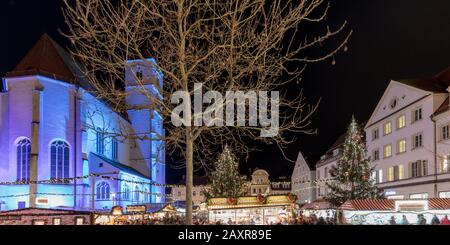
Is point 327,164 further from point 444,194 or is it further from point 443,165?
point 444,194

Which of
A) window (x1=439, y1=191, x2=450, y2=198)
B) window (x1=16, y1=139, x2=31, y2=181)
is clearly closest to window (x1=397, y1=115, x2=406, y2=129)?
window (x1=439, y1=191, x2=450, y2=198)

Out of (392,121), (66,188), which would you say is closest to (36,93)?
(66,188)

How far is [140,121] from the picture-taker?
82875 millimetres

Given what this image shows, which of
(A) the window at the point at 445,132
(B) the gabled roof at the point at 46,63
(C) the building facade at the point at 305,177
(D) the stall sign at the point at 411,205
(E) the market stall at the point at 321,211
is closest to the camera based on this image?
(D) the stall sign at the point at 411,205

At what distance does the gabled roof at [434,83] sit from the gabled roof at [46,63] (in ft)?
110

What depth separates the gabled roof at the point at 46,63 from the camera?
54.2m

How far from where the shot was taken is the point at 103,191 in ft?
192

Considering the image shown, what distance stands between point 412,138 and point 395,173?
540cm

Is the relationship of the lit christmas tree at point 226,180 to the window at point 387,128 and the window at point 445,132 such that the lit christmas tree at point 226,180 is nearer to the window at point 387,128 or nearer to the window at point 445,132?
the window at point 387,128

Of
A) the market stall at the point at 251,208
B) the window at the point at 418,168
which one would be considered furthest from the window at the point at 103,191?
the window at the point at 418,168

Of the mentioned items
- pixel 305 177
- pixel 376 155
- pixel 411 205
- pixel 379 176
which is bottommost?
pixel 305 177

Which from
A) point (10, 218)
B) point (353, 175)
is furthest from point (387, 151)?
point (10, 218)

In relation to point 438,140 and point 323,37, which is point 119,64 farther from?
point 438,140

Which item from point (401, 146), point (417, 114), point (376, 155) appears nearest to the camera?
point (417, 114)
